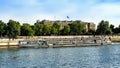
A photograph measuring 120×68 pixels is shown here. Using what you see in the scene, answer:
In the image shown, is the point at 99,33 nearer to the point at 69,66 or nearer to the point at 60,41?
the point at 60,41

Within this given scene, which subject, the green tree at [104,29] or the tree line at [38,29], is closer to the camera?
the tree line at [38,29]

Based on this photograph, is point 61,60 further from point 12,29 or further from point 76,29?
point 76,29

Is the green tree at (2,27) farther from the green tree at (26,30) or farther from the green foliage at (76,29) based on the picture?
the green foliage at (76,29)

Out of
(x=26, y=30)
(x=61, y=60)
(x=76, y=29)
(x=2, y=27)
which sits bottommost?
(x=61, y=60)

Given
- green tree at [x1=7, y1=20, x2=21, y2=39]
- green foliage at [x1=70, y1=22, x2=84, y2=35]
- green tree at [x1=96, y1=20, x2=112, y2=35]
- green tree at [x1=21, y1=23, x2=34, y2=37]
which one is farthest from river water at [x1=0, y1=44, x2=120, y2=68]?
green tree at [x1=96, y1=20, x2=112, y2=35]

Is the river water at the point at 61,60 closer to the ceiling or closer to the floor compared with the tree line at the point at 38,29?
closer to the floor

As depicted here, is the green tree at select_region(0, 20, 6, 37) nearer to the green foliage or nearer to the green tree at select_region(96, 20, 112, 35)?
the green foliage

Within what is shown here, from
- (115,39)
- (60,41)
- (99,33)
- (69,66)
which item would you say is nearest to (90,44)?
(60,41)

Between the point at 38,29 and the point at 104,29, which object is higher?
the point at 104,29

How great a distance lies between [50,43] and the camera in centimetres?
12912

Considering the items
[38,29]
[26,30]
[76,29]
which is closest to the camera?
[26,30]

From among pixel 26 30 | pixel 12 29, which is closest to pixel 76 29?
pixel 26 30

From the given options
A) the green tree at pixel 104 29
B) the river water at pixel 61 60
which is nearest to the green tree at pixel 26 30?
the green tree at pixel 104 29

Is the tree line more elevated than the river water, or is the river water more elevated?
the tree line
